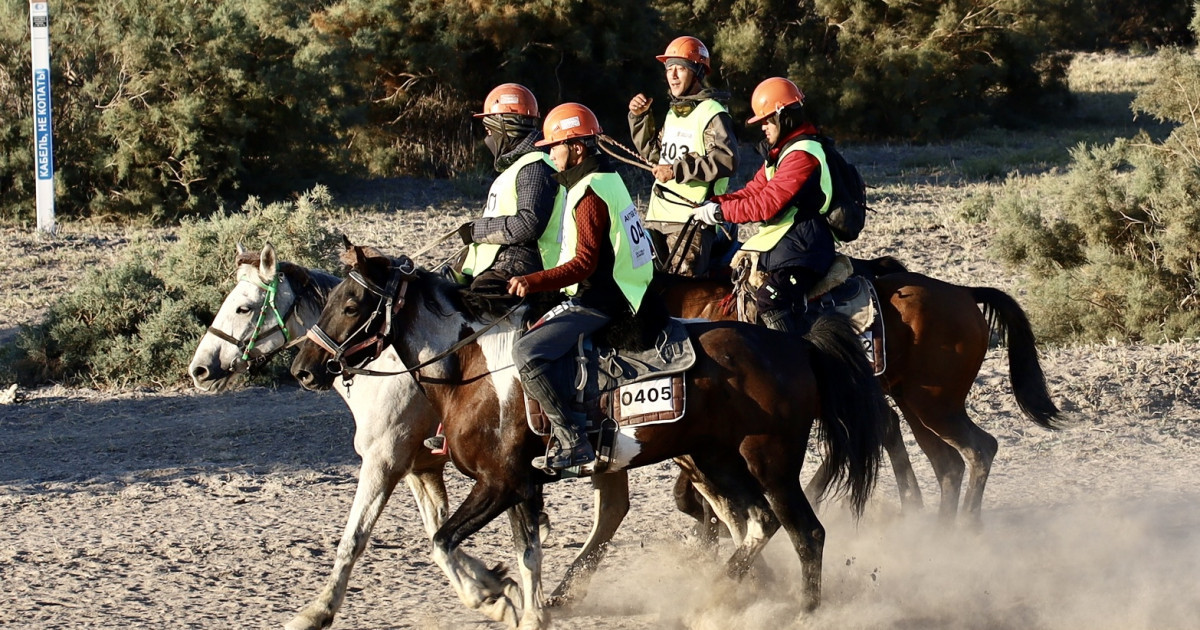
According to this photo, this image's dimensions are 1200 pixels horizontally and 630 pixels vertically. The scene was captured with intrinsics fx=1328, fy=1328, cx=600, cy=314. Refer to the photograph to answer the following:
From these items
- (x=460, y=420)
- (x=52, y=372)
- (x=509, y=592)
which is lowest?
(x=52, y=372)

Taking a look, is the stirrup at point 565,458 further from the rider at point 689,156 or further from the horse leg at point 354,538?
the rider at point 689,156

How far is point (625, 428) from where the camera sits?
5.93 m

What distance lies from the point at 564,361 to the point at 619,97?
16467 mm

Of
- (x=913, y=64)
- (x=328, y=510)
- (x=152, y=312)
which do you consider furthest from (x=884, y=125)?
(x=328, y=510)

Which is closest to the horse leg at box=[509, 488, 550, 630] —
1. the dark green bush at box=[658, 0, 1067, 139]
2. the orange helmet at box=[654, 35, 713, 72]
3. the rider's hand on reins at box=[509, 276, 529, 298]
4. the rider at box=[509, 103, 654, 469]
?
the rider at box=[509, 103, 654, 469]

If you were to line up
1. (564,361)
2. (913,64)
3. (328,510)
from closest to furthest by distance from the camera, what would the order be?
1. (564,361)
2. (328,510)
3. (913,64)

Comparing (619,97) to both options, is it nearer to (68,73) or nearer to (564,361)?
(68,73)

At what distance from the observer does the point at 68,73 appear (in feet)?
56.9

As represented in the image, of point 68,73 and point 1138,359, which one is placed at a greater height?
point 68,73

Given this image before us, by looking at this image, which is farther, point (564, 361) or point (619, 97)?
point (619, 97)

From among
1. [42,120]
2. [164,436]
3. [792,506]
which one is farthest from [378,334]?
[42,120]

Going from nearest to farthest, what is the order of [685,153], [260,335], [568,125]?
[568,125] < [260,335] < [685,153]

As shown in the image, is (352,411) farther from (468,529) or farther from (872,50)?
(872,50)

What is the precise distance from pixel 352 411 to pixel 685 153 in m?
2.66
